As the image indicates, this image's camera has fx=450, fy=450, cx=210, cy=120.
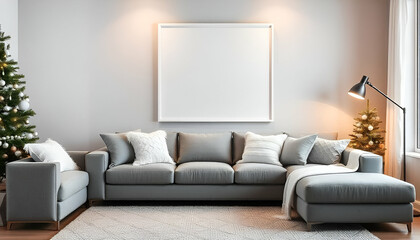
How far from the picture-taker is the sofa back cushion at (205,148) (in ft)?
18.0

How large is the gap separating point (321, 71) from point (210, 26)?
1.59 metres

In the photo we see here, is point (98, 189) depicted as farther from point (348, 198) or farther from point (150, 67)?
point (348, 198)

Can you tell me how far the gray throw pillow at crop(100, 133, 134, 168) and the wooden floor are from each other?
38.6 inches

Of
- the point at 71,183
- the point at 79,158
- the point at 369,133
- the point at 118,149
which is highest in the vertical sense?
the point at 369,133

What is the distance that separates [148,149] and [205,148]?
72 centimetres

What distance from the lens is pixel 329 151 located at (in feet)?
17.1

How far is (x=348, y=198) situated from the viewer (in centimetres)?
391

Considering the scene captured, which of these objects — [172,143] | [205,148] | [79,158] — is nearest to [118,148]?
[79,158]

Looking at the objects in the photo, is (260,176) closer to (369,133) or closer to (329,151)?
(329,151)

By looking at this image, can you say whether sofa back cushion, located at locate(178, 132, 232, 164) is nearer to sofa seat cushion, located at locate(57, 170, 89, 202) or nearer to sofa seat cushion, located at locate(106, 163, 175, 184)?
sofa seat cushion, located at locate(106, 163, 175, 184)

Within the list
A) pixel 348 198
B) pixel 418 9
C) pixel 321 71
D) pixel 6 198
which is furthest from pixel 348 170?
pixel 6 198

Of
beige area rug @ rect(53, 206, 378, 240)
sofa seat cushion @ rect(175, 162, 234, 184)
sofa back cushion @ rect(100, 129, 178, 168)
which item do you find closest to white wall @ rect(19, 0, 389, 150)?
sofa back cushion @ rect(100, 129, 178, 168)

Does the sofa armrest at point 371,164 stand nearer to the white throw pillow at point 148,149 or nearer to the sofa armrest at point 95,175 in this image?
the white throw pillow at point 148,149

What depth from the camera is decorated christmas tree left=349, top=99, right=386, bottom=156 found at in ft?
17.7
